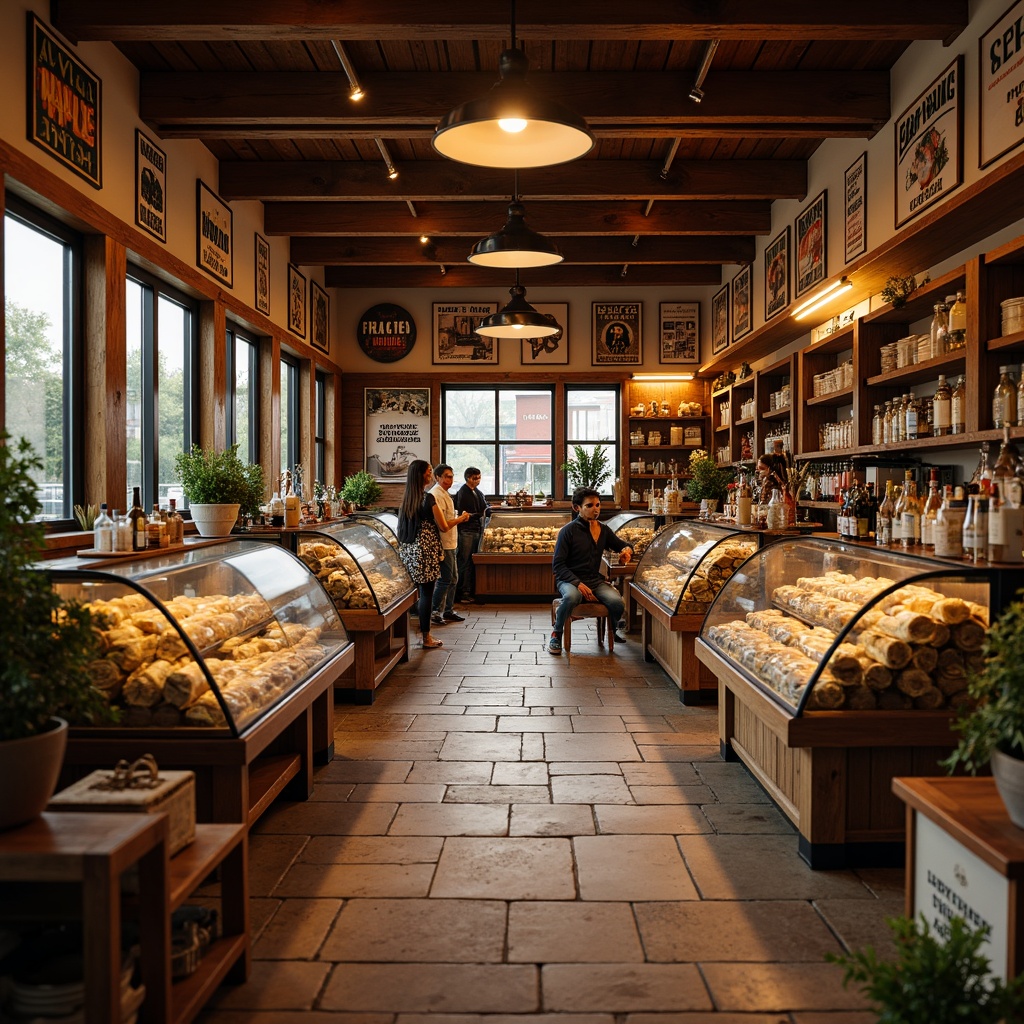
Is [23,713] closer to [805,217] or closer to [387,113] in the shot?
[387,113]

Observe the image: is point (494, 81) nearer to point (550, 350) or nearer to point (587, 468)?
point (587, 468)

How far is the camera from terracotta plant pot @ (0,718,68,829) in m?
2.01

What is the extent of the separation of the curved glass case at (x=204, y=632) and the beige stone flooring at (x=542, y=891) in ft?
2.11

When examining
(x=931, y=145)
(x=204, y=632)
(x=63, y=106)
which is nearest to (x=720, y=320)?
(x=931, y=145)

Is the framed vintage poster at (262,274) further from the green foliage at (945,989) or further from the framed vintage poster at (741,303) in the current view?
the green foliage at (945,989)

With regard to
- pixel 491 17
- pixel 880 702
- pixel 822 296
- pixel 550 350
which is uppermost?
pixel 491 17

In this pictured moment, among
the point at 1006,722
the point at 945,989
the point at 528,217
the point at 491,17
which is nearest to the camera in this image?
the point at 945,989

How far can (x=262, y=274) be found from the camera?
879 centimetres

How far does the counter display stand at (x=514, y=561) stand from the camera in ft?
35.4

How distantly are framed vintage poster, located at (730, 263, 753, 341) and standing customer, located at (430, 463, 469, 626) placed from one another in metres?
3.75

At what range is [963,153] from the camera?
4926mm

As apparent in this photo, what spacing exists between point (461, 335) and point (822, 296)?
6600mm

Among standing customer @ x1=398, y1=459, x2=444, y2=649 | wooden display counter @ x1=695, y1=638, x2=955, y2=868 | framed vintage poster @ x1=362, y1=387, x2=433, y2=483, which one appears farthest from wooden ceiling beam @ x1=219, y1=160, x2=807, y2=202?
wooden display counter @ x1=695, y1=638, x2=955, y2=868

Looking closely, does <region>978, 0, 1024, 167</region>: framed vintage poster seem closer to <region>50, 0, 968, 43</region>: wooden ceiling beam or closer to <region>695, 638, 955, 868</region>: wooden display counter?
<region>50, 0, 968, 43</region>: wooden ceiling beam
